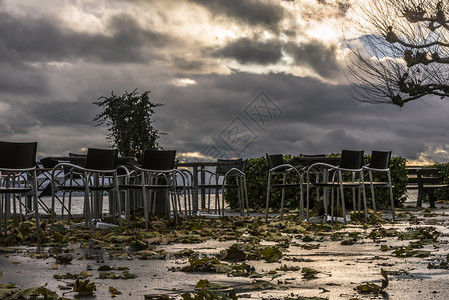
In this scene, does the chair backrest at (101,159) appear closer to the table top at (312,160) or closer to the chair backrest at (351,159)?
the table top at (312,160)

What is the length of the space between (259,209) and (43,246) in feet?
28.4

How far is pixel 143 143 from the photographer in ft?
44.5

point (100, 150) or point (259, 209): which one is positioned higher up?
point (100, 150)

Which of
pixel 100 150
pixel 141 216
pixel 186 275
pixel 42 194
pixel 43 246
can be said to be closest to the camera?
pixel 186 275

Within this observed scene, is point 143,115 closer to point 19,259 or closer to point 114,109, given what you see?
point 114,109

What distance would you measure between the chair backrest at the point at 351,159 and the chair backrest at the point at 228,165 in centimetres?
263

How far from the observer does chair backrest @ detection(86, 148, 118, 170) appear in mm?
7025

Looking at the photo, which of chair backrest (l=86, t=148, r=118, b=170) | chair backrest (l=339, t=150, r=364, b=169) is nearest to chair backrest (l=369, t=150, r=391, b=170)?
chair backrest (l=339, t=150, r=364, b=169)

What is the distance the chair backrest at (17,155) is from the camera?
18.0 ft

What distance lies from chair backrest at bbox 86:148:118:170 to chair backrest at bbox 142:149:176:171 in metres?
0.56

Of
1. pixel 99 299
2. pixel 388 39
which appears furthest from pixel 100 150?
pixel 388 39

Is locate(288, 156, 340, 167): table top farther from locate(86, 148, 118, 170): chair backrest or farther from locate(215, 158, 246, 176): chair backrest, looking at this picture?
locate(86, 148, 118, 170): chair backrest

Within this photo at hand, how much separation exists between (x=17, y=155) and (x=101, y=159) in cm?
164

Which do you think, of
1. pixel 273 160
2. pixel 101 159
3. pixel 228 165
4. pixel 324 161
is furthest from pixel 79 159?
pixel 324 161
